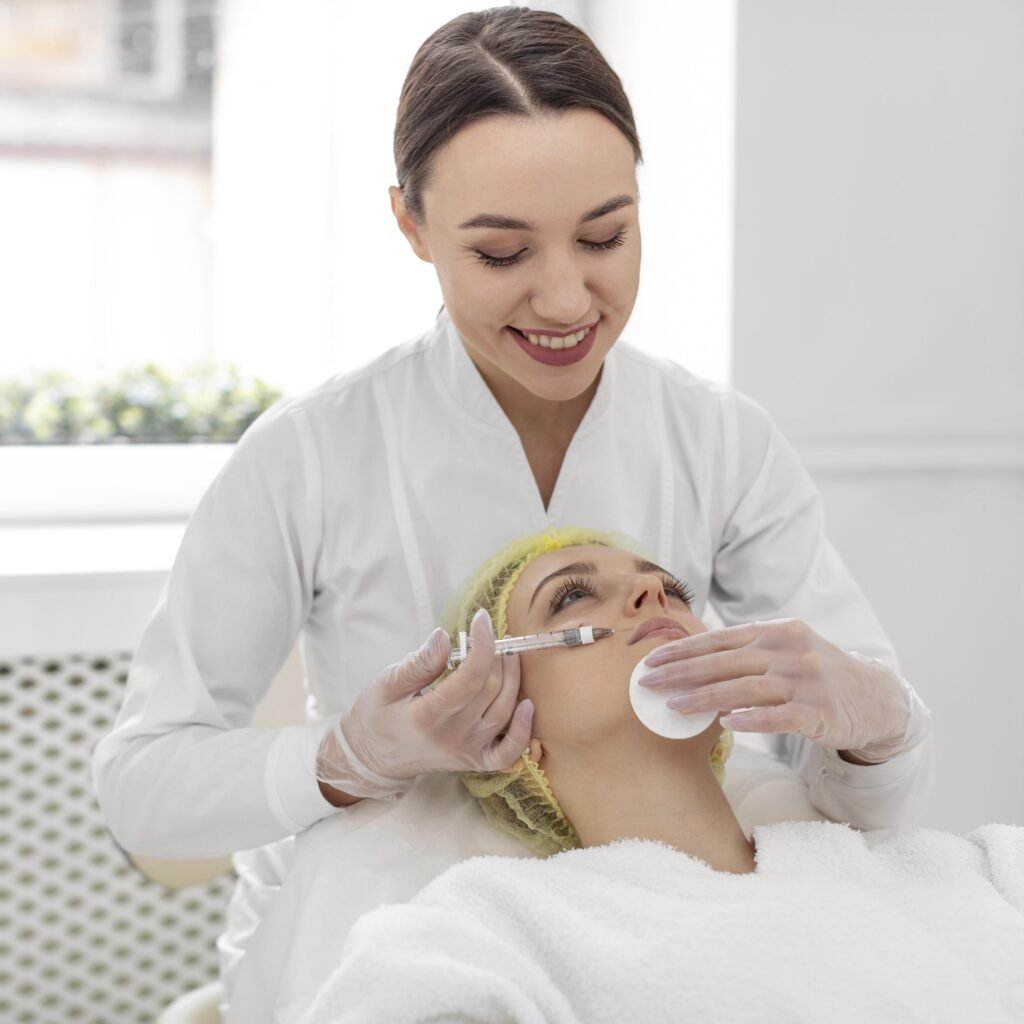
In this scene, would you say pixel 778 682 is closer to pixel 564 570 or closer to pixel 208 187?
pixel 564 570

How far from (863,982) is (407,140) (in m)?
0.93

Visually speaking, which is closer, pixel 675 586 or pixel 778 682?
pixel 778 682

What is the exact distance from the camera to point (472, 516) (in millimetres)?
Answer: 1476

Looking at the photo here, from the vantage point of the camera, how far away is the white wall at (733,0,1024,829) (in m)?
1.97

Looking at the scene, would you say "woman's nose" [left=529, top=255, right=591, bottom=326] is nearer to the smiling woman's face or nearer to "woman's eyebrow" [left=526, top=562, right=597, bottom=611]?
the smiling woman's face

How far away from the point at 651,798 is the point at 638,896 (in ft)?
0.44

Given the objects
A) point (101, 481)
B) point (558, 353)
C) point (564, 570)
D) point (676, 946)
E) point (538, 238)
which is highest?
point (538, 238)

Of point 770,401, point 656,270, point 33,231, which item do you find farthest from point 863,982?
point 33,231

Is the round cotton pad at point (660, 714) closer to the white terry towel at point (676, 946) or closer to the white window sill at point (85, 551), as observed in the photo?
the white terry towel at point (676, 946)

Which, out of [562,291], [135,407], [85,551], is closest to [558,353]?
[562,291]

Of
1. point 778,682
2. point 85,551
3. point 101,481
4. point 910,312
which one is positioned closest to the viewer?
point 778,682

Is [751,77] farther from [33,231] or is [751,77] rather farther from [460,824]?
[33,231]

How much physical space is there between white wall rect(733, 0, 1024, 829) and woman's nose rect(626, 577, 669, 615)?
788 mm

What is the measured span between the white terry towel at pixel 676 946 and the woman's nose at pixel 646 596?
0.23 m
